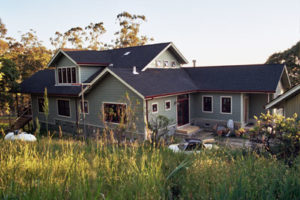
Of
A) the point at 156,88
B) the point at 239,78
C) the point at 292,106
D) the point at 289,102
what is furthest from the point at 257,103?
the point at 292,106

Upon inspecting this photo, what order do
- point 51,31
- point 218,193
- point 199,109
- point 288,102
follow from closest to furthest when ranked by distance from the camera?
point 218,193 → point 288,102 → point 199,109 → point 51,31

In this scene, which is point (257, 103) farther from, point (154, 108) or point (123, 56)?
point (123, 56)

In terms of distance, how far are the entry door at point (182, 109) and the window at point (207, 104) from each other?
142cm

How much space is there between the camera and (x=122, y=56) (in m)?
21.5

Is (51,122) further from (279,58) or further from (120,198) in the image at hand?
(279,58)

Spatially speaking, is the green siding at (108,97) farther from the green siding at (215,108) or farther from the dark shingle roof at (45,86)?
the green siding at (215,108)

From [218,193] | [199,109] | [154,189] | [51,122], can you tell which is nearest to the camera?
[218,193]

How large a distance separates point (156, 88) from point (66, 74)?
8.03m

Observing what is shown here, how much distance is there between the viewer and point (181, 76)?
1988 cm

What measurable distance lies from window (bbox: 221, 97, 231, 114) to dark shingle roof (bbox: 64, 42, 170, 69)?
6520 millimetres

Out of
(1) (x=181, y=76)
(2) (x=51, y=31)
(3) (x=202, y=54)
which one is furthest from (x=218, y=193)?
(2) (x=51, y=31)

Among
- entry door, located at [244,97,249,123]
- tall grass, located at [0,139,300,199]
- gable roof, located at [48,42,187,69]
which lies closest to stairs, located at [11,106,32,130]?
gable roof, located at [48,42,187,69]

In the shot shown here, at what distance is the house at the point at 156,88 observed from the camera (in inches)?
609

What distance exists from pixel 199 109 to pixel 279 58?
12.9 m
